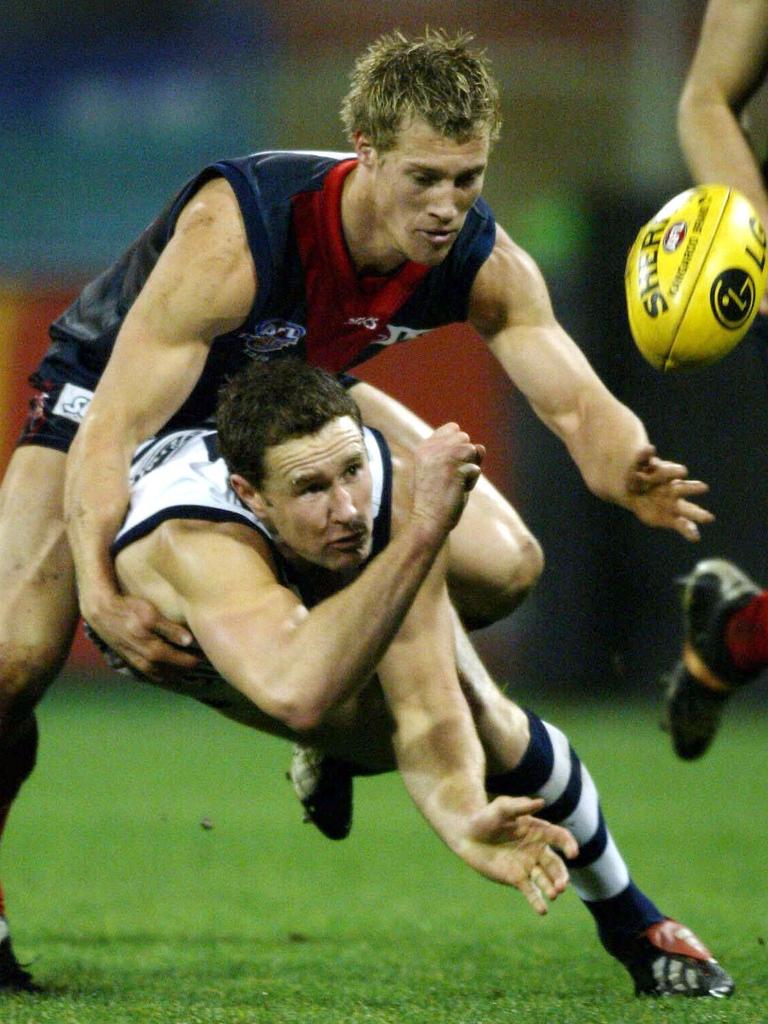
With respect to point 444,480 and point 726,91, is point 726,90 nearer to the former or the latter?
point 726,91

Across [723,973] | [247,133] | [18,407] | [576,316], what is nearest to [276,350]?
[723,973]

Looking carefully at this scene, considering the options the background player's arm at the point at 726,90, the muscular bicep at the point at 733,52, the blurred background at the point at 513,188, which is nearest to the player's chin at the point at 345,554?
the background player's arm at the point at 726,90

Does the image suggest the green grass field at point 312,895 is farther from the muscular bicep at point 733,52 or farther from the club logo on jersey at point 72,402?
the muscular bicep at point 733,52

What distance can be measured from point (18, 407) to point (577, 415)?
5856mm

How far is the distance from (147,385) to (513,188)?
23.9 ft

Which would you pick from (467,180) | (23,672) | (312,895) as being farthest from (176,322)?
(312,895)

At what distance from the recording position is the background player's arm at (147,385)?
11.7ft

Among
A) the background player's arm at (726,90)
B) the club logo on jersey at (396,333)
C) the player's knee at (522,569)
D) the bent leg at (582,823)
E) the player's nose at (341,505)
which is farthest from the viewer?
the background player's arm at (726,90)

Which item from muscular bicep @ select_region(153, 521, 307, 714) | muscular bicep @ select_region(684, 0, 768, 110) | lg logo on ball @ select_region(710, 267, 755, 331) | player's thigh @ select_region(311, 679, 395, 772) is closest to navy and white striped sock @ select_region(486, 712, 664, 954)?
player's thigh @ select_region(311, 679, 395, 772)

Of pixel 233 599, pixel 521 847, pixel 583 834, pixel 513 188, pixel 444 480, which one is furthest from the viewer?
pixel 513 188

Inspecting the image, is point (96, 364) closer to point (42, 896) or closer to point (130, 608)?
point (130, 608)

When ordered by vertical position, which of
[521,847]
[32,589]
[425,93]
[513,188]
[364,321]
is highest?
[425,93]

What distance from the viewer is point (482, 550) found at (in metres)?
4.16

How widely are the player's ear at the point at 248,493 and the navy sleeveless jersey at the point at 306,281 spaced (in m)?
0.41
